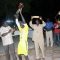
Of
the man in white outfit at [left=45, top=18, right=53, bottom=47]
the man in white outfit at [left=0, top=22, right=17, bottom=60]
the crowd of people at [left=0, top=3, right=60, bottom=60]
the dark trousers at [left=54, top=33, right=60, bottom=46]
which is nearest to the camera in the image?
the crowd of people at [left=0, top=3, right=60, bottom=60]

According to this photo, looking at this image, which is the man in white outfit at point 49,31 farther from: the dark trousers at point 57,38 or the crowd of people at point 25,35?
the dark trousers at point 57,38

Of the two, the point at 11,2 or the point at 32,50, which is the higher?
the point at 11,2

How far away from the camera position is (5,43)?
A: 13.3 meters

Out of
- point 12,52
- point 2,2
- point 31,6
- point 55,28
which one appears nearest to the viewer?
point 12,52

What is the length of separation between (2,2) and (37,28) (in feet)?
42.4

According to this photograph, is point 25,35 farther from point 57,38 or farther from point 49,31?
point 57,38

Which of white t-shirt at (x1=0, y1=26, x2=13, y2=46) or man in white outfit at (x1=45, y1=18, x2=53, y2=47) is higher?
white t-shirt at (x1=0, y1=26, x2=13, y2=46)

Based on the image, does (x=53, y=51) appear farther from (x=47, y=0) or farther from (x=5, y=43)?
(x=47, y=0)

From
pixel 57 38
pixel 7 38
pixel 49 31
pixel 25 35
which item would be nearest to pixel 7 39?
pixel 7 38

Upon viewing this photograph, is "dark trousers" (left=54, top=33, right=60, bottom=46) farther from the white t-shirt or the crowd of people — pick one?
the white t-shirt

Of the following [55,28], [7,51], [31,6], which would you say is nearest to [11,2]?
[31,6]

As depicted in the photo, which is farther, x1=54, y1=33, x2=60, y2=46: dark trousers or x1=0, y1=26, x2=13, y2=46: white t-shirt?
x1=54, y1=33, x2=60, y2=46: dark trousers

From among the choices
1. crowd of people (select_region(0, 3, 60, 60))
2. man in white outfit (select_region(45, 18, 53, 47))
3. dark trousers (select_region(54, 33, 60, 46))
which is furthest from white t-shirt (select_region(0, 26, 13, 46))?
dark trousers (select_region(54, 33, 60, 46))

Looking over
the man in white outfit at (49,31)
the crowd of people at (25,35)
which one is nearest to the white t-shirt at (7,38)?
the crowd of people at (25,35)
